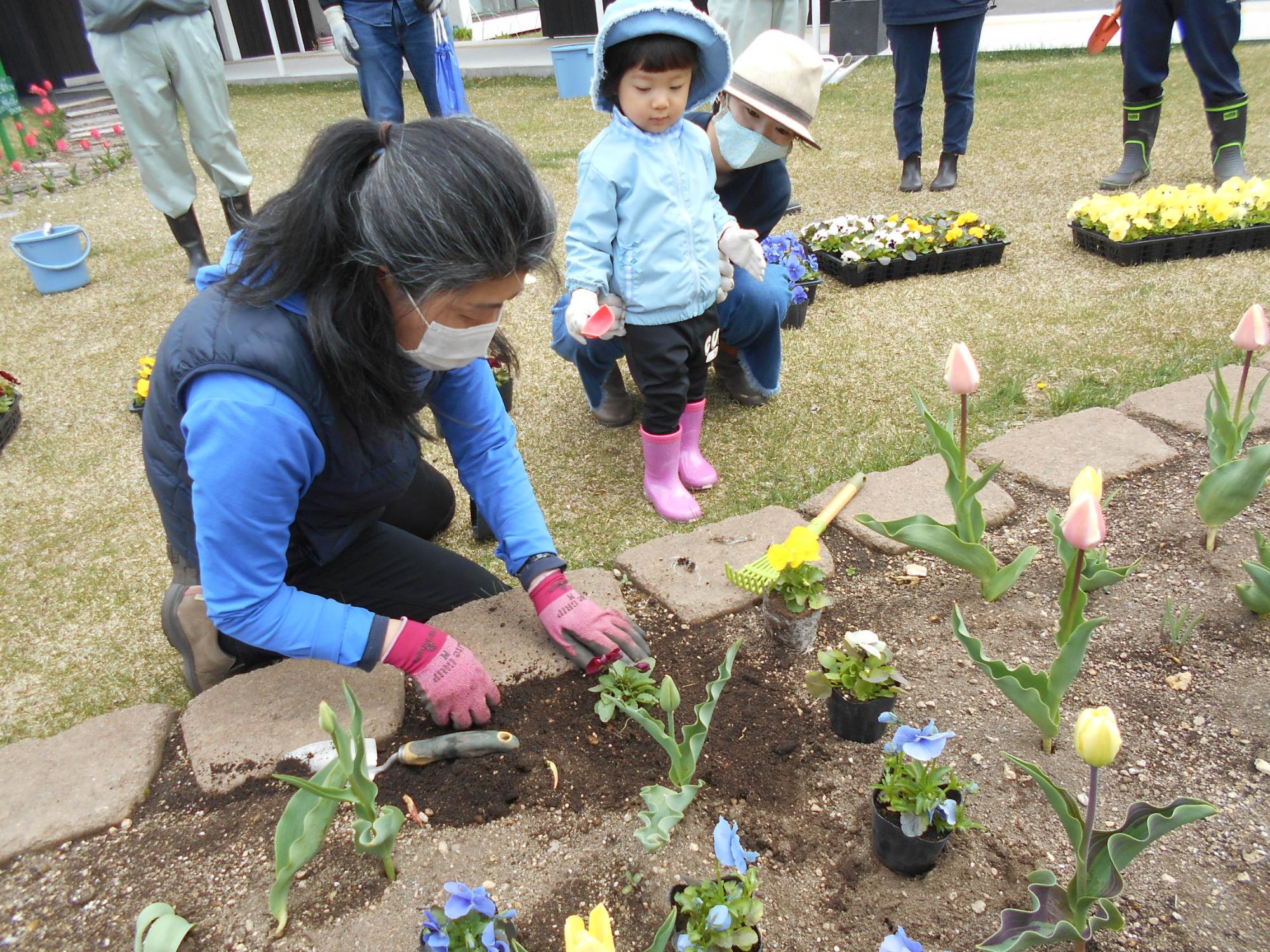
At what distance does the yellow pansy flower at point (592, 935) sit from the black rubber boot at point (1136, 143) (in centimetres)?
540

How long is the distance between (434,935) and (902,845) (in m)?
0.70

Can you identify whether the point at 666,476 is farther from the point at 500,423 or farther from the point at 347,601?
the point at 347,601

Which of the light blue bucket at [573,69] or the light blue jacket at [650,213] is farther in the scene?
the light blue bucket at [573,69]

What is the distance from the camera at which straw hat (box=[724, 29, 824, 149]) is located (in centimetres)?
279

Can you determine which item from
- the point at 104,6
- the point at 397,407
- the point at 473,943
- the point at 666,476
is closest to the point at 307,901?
the point at 473,943

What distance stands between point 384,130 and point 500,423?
30.7 inches

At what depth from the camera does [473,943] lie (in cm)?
125

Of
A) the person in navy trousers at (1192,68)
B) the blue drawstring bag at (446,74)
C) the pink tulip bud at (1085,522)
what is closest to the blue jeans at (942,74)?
the person in navy trousers at (1192,68)

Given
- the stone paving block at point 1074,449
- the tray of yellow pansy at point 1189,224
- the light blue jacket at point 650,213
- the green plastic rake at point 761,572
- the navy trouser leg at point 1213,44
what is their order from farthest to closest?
the navy trouser leg at point 1213,44 → the tray of yellow pansy at point 1189,224 → the light blue jacket at point 650,213 → the stone paving block at point 1074,449 → the green plastic rake at point 761,572

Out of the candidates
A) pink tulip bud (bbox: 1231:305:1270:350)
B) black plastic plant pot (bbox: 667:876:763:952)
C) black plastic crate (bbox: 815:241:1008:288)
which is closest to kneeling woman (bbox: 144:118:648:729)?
black plastic plant pot (bbox: 667:876:763:952)

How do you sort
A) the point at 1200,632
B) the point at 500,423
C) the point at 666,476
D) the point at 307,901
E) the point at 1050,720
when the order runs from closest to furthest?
the point at 307,901
the point at 1050,720
the point at 1200,632
the point at 500,423
the point at 666,476

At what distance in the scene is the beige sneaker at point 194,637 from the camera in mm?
2010

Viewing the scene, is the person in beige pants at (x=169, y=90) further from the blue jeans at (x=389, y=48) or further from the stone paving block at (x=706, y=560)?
the stone paving block at (x=706, y=560)

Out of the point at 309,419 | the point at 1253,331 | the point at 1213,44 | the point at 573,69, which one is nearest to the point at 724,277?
the point at 1253,331
